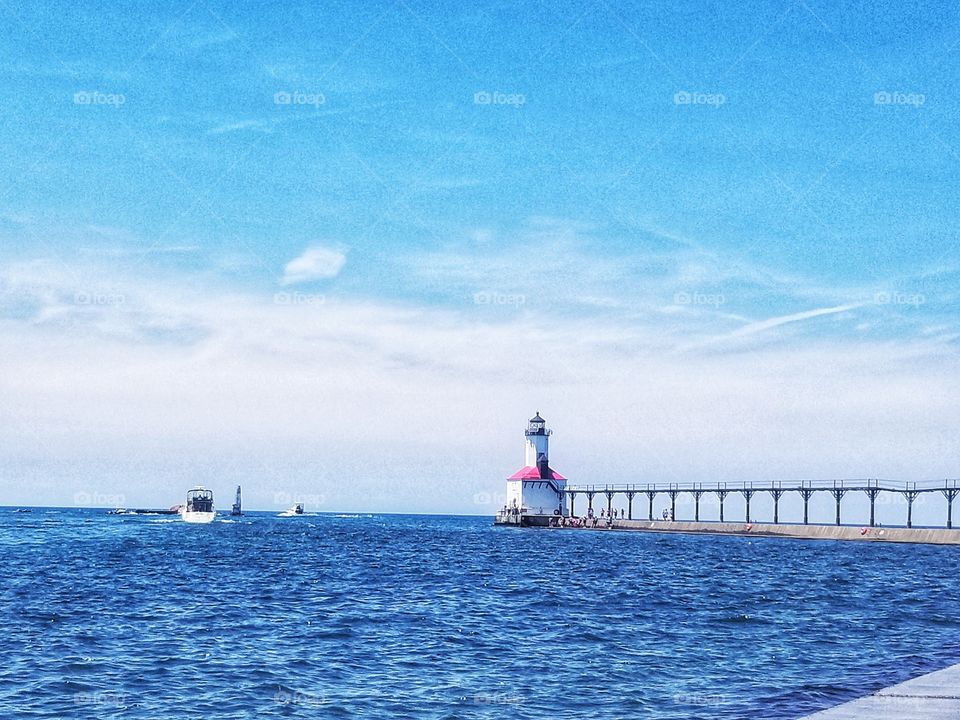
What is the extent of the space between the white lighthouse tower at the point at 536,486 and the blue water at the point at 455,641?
79798 millimetres

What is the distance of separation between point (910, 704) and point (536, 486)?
387ft

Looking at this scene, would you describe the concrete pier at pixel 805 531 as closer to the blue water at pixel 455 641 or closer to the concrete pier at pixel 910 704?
the blue water at pixel 455 641

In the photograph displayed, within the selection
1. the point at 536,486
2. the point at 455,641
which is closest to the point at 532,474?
the point at 536,486

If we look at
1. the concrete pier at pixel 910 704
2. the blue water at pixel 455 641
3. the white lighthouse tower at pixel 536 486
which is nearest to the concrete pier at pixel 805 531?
the white lighthouse tower at pixel 536 486

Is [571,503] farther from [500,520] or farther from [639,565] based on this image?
[639,565]

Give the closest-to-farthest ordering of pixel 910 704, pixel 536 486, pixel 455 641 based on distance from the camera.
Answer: pixel 910 704, pixel 455 641, pixel 536 486

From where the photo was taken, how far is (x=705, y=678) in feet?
70.0

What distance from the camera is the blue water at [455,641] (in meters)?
19.0

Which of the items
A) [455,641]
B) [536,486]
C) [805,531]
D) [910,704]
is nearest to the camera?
[910,704]

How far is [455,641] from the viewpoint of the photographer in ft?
84.1

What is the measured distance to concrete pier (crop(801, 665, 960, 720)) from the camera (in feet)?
43.0

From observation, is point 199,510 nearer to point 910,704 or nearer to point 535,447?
point 535,447

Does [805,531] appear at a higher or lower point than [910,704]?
lower

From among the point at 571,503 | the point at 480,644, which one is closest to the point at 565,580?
the point at 480,644
